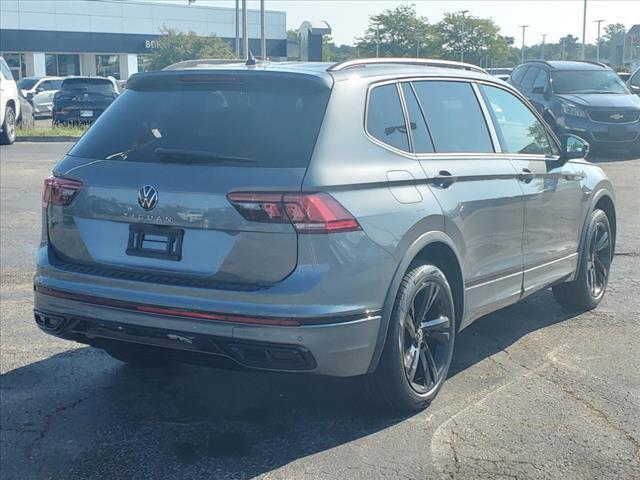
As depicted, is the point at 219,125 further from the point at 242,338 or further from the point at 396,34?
the point at 396,34

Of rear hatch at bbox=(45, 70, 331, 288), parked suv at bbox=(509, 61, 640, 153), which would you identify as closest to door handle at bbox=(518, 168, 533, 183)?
rear hatch at bbox=(45, 70, 331, 288)

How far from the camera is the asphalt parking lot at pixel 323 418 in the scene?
13.8 feet

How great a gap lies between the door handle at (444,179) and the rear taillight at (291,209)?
0.97 meters

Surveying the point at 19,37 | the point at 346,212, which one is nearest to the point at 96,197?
the point at 346,212

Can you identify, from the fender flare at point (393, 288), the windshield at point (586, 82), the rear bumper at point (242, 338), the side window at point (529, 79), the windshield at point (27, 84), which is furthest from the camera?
the windshield at point (27, 84)

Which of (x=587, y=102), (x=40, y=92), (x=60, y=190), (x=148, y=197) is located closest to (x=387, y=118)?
(x=148, y=197)

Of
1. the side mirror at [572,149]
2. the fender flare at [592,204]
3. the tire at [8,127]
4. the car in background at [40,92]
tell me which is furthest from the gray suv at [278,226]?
the car in background at [40,92]

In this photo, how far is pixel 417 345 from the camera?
4.79 m

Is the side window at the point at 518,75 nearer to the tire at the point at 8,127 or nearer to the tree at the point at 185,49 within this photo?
the tire at the point at 8,127

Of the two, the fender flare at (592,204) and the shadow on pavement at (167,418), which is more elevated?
the fender flare at (592,204)

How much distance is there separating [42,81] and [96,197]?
36.4m

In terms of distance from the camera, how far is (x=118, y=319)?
14.1ft

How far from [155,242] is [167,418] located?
104cm

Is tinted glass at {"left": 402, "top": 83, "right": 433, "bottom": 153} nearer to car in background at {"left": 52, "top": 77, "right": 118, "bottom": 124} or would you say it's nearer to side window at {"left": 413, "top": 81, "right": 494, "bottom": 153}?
side window at {"left": 413, "top": 81, "right": 494, "bottom": 153}
